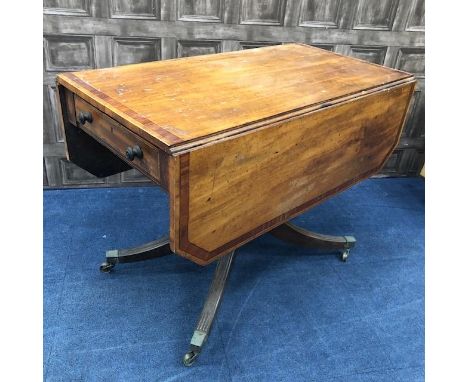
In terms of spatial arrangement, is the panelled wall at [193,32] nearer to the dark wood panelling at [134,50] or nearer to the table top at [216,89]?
the dark wood panelling at [134,50]

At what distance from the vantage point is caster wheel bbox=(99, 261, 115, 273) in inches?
71.1

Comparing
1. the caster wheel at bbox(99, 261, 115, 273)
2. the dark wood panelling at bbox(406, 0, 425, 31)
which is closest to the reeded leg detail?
the caster wheel at bbox(99, 261, 115, 273)

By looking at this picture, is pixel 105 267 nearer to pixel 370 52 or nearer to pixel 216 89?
pixel 216 89

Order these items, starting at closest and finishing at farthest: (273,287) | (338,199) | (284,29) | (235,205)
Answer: (235,205) → (273,287) → (284,29) → (338,199)

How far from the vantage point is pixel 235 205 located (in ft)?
4.09

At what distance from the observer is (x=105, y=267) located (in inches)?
71.2

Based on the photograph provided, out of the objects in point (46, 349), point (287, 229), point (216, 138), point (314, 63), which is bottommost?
point (46, 349)

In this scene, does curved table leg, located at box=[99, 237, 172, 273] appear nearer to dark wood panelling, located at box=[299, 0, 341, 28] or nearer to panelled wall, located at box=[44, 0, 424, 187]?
panelled wall, located at box=[44, 0, 424, 187]

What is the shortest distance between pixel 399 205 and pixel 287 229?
3.07 ft

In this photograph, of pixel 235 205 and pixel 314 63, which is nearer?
pixel 235 205

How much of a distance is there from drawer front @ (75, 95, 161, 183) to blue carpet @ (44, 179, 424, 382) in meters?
0.69

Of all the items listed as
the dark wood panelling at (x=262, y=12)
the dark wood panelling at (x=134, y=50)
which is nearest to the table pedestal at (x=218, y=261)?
the dark wood panelling at (x=134, y=50)

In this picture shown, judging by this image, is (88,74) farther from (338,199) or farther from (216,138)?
(338,199)

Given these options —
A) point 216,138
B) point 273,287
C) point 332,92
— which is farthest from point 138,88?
point 273,287
